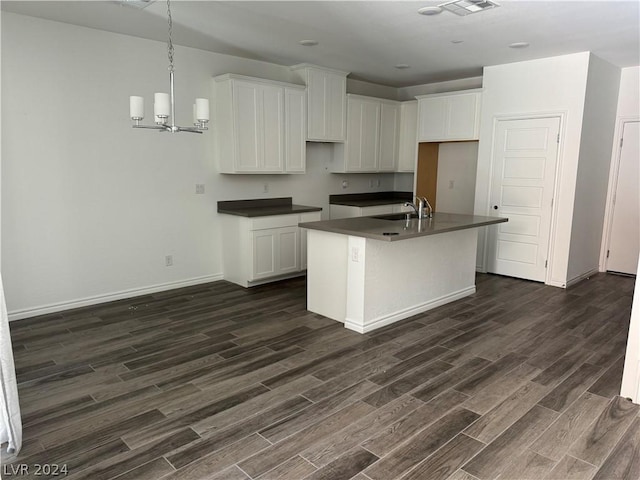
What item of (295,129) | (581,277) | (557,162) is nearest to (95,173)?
(295,129)

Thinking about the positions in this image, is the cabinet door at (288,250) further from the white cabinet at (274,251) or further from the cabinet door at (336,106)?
the cabinet door at (336,106)

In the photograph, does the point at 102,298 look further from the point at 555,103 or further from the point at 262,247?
the point at 555,103

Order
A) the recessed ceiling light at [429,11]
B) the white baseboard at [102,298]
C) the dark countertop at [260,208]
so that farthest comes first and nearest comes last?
1. the dark countertop at [260,208]
2. the white baseboard at [102,298]
3. the recessed ceiling light at [429,11]

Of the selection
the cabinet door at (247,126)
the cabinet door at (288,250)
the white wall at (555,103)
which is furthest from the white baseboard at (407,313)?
the cabinet door at (247,126)

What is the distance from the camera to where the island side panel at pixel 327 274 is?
157 inches

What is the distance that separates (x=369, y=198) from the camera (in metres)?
7.24

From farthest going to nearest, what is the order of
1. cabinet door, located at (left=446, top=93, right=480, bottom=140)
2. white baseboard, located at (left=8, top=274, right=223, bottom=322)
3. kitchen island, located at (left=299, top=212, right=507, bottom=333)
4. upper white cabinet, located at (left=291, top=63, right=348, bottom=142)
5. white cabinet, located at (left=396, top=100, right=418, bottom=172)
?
white cabinet, located at (left=396, top=100, right=418, bottom=172) → cabinet door, located at (left=446, top=93, right=480, bottom=140) → upper white cabinet, located at (left=291, top=63, right=348, bottom=142) → white baseboard, located at (left=8, top=274, right=223, bottom=322) → kitchen island, located at (left=299, top=212, right=507, bottom=333)

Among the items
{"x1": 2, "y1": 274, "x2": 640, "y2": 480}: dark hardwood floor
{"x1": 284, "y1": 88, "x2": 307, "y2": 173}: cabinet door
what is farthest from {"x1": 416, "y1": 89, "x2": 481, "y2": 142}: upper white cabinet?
{"x1": 2, "y1": 274, "x2": 640, "y2": 480}: dark hardwood floor

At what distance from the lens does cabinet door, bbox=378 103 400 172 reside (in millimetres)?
6734

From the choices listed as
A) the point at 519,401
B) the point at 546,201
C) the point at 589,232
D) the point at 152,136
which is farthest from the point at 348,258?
the point at 589,232

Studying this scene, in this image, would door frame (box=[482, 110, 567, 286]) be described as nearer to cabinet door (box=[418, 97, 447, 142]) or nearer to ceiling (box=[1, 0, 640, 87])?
ceiling (box=[1, 0, 640, 87])

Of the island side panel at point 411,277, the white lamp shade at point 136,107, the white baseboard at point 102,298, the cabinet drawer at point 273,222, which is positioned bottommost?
the white baseboard at point 102,298

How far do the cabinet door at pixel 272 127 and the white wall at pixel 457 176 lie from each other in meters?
2.75

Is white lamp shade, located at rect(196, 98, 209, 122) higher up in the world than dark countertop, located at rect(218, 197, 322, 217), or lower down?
higher up
